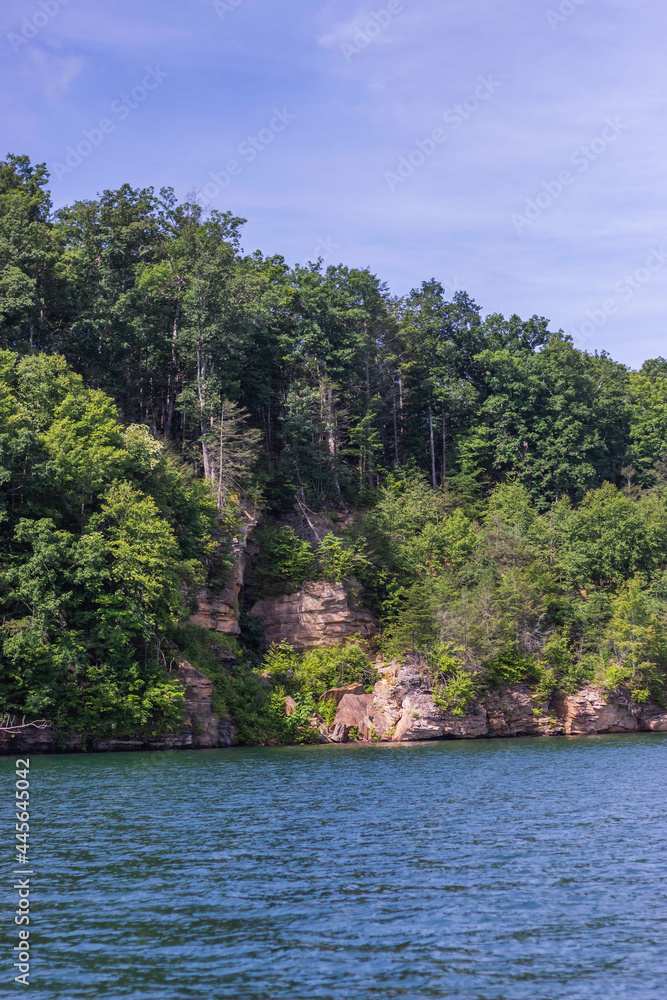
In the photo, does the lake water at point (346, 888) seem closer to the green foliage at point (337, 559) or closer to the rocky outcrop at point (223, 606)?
the rocky outcrop at point (223, 606)

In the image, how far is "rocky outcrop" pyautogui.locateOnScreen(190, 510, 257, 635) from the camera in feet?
165

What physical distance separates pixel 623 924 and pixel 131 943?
8.01m

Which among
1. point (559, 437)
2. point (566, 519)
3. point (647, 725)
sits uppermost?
point (559, 437)

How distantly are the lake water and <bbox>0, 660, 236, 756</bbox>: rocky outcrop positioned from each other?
813 centimetres

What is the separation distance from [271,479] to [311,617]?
11116mm

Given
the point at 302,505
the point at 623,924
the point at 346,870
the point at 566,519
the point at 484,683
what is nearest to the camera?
the point at 623,924

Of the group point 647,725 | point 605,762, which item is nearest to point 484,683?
point 647,725

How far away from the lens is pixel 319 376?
66375mm

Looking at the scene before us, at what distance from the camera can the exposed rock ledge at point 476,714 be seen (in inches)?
1984

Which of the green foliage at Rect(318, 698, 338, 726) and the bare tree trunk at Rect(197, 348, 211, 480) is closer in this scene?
the green foliage at Rect(318, 698, 338, 726)

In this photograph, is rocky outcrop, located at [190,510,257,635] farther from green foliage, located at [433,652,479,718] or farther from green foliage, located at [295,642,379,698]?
green foliage, located at [433,652,479,718]

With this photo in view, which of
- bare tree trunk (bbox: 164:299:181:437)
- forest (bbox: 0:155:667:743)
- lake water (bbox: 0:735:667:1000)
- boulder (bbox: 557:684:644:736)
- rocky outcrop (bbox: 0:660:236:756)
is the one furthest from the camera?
bare tree trunk (bbox: 164:299:181:437)

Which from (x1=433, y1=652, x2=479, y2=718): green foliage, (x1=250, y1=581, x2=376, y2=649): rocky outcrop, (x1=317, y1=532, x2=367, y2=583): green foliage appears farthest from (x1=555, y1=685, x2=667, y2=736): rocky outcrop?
(x1=317, y1=532, x2=367, y2=583): green foliage

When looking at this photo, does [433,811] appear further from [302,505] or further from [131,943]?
[302,505]
